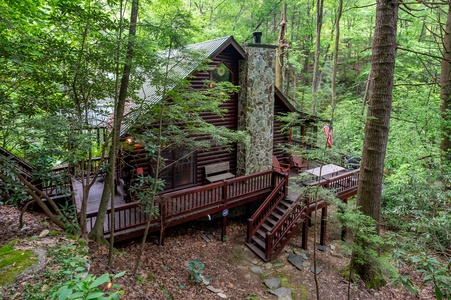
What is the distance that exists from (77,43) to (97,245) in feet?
15.1

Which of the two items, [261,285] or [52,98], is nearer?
[52,98]

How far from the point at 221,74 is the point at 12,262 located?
860cm

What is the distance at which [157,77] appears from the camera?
223 inches

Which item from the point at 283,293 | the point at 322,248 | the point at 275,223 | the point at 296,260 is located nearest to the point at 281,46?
the point at 275,223

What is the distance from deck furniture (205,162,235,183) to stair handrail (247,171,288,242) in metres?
1.92

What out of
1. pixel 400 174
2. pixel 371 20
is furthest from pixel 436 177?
pixel 371 20

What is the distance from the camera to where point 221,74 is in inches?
424

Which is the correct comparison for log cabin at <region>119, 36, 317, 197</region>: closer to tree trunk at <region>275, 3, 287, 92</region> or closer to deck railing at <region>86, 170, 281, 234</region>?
deck railing at <region>86, 170, 281, 234</region>

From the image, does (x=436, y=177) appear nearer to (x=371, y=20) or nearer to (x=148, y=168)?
(x=148, y=168)

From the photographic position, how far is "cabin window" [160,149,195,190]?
10.1 metres

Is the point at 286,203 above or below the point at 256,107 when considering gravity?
below

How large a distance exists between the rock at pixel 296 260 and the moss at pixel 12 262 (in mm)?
6965

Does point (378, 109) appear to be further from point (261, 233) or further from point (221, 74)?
point (221, 74)

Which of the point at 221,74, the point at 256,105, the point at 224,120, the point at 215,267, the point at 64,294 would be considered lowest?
the point at 215,267
